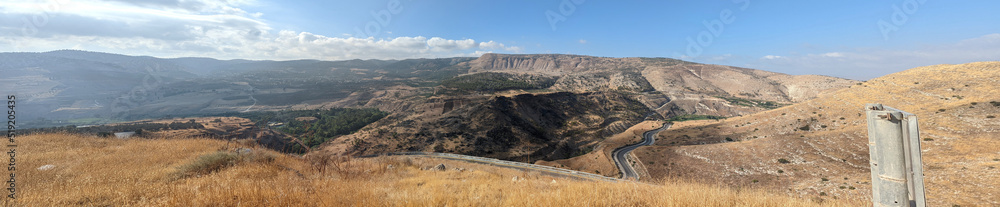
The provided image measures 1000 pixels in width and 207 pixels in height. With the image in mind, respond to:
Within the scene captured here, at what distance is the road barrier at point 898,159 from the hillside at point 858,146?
10260 mm

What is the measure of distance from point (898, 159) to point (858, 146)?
1199 inches

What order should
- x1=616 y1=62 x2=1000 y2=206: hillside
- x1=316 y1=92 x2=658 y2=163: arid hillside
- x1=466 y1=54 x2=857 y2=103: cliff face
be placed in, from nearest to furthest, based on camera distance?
x1=616 y1=62 x2=1000 y2=206: hillside → x1=316 y1=92 x2=658 y2=163: arid hillside → x1=466 y1=54 x2=857 y2=103: cliff face

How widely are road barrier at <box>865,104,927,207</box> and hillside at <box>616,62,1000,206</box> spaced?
10.3 meters

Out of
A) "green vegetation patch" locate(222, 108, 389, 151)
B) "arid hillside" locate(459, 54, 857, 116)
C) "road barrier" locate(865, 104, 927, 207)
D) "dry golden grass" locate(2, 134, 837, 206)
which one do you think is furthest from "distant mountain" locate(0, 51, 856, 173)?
"road barrier" locate(865, 104, 927, 207)

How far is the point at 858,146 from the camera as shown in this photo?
75.3 ft

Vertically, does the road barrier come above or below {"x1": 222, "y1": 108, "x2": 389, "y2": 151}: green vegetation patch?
above

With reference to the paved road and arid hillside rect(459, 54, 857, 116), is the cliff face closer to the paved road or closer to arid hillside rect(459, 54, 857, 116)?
arid hillside rect(459, 54, 857, 116)

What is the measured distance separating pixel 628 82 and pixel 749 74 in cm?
5582

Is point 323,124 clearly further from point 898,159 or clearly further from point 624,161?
point 898,159

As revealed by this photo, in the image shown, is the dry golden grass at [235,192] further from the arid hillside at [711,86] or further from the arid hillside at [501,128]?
the arid hillside at [711,86]

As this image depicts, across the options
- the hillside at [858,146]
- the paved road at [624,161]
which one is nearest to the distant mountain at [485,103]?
the paved road at [624,161]

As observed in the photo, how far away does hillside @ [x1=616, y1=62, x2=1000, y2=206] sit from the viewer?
14.0m

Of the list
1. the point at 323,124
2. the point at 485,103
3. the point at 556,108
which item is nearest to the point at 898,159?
the point at 485,103

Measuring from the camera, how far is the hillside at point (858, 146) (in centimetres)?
1398
